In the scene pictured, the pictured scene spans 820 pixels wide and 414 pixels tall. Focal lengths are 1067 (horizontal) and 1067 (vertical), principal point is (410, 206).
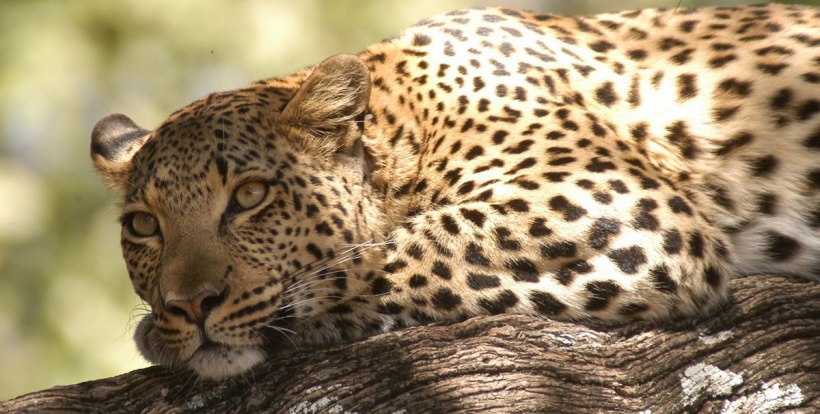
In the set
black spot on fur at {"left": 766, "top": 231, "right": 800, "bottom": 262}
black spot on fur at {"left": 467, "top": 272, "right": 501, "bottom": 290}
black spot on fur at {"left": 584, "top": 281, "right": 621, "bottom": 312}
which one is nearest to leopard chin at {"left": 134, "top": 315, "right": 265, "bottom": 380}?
black spot on fur at {"left": 467, "top": 272, "right": 501, "bottom": 290}

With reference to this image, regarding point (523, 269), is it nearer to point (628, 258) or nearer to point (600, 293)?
point (600, 293)

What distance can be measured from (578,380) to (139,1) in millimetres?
11022

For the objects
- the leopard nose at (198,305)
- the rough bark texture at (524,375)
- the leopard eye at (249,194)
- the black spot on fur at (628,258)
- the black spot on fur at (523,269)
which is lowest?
the rough bark texture at (524,375)

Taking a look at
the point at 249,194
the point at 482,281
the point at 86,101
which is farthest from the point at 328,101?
the point at 86,101

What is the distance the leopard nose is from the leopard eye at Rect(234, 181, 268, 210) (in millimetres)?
693

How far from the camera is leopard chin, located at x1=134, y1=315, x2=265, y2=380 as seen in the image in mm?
5762

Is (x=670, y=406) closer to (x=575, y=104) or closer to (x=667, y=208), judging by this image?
(x=667, y=208)

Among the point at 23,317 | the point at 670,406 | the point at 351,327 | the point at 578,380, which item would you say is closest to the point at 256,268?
the point at 351,327

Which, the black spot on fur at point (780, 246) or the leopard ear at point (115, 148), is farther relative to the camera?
the leopard ear at point (115, 148)

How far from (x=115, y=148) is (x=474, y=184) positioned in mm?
2557

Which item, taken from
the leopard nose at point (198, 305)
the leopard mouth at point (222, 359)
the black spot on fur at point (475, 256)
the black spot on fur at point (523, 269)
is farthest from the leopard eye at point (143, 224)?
the black spot on fur at point (523, 269)

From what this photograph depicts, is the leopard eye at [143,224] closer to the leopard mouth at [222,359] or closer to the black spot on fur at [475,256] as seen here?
the leopard mouth at [222,359]

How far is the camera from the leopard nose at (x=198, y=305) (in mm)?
5863

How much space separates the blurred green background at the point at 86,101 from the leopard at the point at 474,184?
17.7 ft
